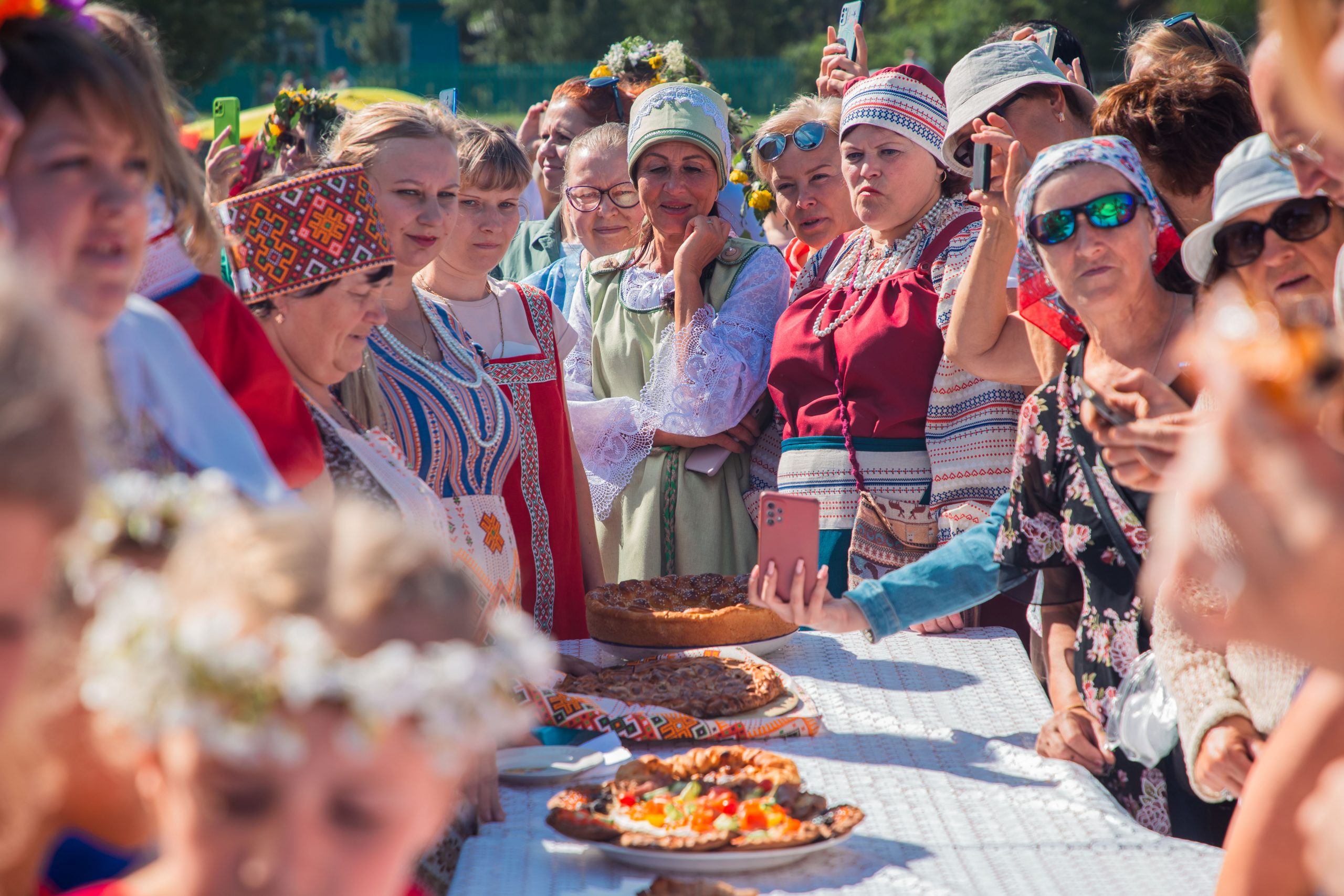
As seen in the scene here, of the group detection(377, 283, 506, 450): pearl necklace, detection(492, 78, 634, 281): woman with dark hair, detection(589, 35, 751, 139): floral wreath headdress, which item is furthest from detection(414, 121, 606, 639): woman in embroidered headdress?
detection(492, 78, 634, 281): woman with dark hair

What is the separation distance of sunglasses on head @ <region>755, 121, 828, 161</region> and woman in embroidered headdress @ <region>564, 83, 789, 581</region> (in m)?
0.28

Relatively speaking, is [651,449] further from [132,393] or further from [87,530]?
[87,530]

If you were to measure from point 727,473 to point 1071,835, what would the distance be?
6.79 ft

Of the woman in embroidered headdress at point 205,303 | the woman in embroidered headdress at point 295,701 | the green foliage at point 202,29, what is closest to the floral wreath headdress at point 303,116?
the woman in embroidered headdress at point 205,303

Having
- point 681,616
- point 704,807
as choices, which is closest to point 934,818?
point 704,807

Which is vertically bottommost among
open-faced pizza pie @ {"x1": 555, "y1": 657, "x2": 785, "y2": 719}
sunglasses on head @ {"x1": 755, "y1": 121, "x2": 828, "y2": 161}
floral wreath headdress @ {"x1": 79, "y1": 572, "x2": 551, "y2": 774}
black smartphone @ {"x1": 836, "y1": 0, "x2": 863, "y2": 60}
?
open-faced pizza pie @ {"x1": 555, "y1": 657, "x2": 785, "y2": 719}

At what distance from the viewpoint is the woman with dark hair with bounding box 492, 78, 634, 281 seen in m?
5.29

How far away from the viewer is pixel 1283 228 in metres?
2.06

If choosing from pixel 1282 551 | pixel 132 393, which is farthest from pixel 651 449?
pixel 1282 551

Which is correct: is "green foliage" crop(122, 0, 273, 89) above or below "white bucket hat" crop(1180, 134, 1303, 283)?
above

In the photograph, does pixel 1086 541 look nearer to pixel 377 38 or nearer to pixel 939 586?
pixel 939 586

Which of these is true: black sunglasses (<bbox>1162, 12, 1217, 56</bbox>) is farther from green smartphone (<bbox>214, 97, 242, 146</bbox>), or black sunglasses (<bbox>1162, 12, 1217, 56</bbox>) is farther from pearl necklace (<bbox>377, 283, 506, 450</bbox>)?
green smartphone (<bbox>214, 97, 242, 146</bbox>)

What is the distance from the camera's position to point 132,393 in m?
1.42

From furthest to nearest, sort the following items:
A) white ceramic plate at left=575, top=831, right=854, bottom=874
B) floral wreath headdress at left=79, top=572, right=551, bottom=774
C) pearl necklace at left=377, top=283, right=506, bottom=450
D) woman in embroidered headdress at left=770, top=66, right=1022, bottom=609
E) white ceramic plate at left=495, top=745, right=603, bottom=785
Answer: woman in embroidered headdress at left=770, top=66, right=1022, bottom=609
pearl necklace at left=377, top=283, right=506, bottom=450
white ceramic plate at left=495, top=745, right=603, bottom=785
white ceramic plate at left=575, top=831, right=854, bottom=874
floral wreath headdress at left=79, top=572, right=551, bottom=774
